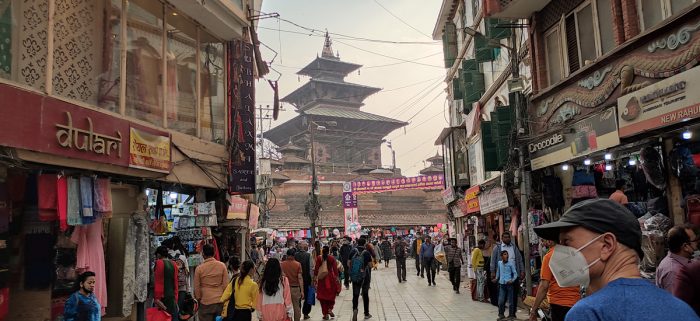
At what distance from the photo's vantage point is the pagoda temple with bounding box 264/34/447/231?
46156 millimetres

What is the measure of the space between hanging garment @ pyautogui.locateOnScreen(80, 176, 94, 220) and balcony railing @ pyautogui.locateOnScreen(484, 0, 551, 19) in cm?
854

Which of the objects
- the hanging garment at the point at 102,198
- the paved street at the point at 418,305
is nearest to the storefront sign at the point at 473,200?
the paved street at the point at 418,305

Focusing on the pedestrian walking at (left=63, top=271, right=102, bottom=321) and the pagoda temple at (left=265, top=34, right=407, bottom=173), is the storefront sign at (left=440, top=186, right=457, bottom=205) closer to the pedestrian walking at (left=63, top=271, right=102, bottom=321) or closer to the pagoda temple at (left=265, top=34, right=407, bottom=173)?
the pedestrian walking at (left=63, top=271, right=102, bottom=321)

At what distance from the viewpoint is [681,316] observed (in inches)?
73.1

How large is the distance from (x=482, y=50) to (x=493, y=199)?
15.2 feet

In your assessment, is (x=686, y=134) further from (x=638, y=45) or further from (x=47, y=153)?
(x=47, y=153)

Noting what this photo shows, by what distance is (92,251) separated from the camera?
7.86 meters

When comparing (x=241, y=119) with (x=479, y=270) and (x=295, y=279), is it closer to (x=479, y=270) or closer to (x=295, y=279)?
(x=295, y=279)

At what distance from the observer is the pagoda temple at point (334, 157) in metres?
46.2

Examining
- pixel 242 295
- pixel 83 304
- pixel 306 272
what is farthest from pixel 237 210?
pixel 83 304

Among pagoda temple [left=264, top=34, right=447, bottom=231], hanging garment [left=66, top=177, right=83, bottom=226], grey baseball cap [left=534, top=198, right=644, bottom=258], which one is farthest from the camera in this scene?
pagoda temple [left=264, top=34, right=447, bottom=231]

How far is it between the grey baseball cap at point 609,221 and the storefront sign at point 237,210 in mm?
11894

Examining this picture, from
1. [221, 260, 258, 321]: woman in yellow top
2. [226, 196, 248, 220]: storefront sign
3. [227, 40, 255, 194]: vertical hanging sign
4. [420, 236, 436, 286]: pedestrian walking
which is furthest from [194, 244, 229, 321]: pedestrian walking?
[420, 236, 436, 286]: pedestrian walking

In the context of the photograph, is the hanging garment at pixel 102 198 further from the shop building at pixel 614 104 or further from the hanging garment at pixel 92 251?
the shop building at pixel 614 104
